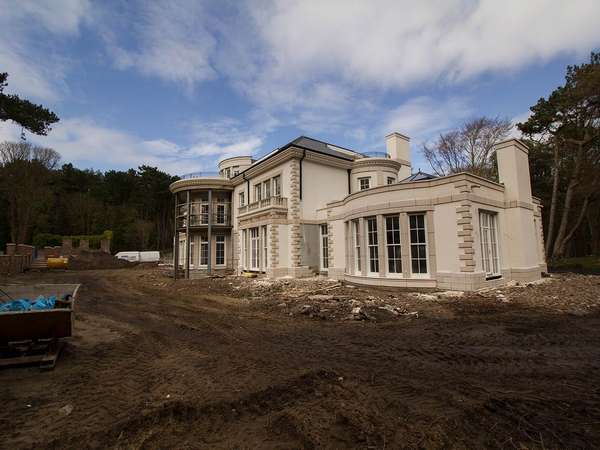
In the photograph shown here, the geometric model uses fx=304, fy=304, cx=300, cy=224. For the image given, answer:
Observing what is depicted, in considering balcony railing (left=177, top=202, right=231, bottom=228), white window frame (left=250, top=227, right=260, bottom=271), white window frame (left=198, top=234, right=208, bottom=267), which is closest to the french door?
white window frame (left=250, top=227, right=260, bottom=271)

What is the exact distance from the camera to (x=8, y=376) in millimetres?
4645

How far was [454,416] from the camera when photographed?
3.29 m

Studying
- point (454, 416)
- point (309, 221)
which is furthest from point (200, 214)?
point (454, 416)

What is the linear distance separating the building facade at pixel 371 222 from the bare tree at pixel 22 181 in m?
22.2

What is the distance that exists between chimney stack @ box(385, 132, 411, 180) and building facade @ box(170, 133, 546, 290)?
4206 millimetres

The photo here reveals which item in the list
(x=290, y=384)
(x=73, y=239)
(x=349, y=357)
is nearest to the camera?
(x=290, y=384)

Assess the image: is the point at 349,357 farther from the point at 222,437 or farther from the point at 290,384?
the point at 222,437

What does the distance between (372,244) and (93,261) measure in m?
34.8

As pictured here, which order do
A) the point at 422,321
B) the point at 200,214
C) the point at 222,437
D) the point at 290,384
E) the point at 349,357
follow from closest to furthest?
the point at 222,437, the point at 290,384, the point at 349,357, the point at 422,321, the point at 200,214

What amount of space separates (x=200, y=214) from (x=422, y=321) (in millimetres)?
20255

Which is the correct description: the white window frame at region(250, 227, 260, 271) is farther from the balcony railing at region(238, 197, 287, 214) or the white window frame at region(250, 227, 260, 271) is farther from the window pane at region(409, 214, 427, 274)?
the window pane at region(409, 214, 427, 274)

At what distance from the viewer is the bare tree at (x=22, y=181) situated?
109 ft

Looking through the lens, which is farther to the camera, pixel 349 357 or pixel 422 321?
pixel 422 321

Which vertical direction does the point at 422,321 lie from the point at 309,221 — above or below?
below
